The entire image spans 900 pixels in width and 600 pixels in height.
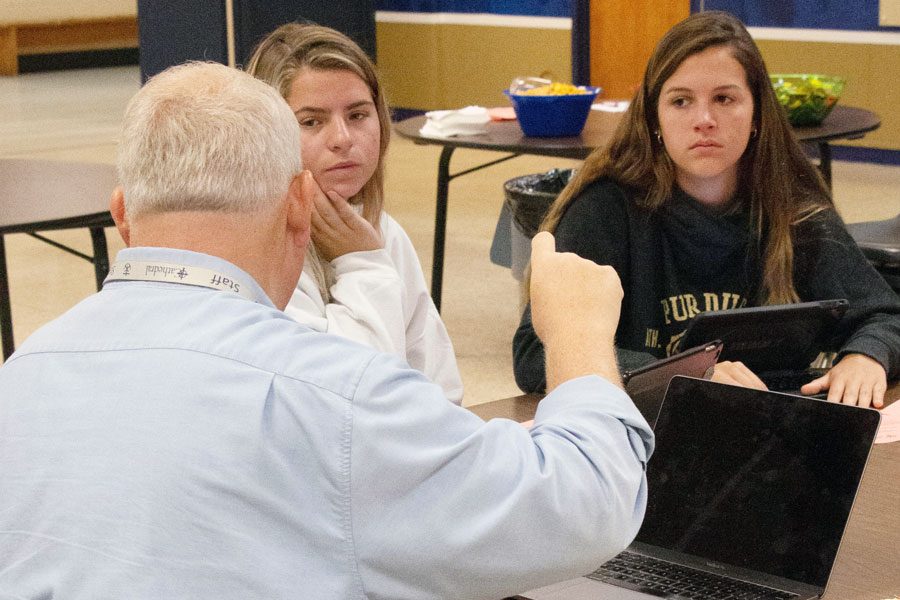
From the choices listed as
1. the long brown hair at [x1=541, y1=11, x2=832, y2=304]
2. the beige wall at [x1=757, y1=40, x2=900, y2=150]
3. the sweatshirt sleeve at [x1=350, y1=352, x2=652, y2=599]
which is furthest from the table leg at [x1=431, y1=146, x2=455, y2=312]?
the beige wall at [x1=757, y1=40, x2=900, y2=150]

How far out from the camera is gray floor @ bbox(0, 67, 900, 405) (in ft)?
15.1

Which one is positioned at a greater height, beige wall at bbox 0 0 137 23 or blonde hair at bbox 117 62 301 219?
blonde hair at bbox 117 62 301 219

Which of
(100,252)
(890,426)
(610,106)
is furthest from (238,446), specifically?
(610,106)

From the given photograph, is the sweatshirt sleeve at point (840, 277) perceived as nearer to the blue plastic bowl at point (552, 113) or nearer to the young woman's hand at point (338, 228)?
the young woman's hand at point (338, 228)

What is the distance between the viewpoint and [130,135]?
1.10 meters

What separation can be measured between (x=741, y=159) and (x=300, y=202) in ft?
4.52

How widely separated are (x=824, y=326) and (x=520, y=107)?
2035 millimetres

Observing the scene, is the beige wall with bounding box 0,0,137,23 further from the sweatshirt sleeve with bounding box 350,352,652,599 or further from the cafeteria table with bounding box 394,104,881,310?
A: the sweatshirt sleeve with bounding box 350,352,652,599

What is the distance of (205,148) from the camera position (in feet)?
3.49

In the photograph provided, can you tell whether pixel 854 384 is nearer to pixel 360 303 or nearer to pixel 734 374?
pixel 734 374

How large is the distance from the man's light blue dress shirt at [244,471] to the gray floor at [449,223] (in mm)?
2875

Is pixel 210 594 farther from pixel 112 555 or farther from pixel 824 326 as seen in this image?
pixel 824 326

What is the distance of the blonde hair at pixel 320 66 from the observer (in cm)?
201

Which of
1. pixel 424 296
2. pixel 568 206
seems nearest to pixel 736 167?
pixel 568 206
